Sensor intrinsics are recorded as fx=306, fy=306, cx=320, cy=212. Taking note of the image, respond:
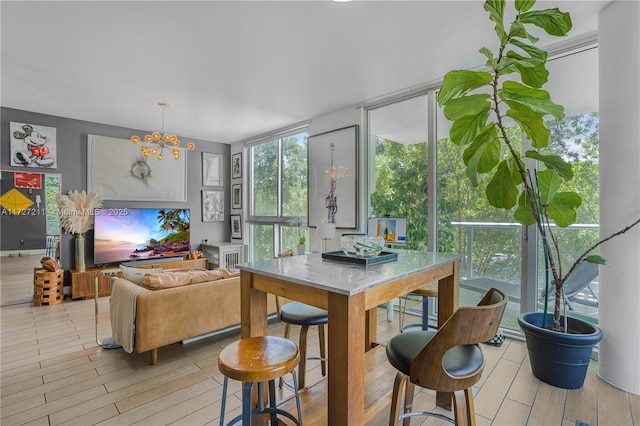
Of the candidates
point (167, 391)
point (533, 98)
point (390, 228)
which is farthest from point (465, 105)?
point (167, 391)

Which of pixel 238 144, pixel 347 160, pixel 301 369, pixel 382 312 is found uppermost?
pixel 238 144

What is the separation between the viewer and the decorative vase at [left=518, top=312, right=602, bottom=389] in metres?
2.08

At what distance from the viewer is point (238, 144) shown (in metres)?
6.43

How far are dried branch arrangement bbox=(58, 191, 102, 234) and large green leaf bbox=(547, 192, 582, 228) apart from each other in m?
5.69

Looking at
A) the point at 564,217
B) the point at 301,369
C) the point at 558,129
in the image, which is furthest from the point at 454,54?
the point at 301,369

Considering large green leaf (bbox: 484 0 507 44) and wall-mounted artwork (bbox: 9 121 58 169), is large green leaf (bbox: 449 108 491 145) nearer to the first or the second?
large green leaf (bbox: 484 0 507 44)

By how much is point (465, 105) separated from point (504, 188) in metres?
0.81

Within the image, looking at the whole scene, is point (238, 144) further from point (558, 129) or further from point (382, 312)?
point (558, 129)

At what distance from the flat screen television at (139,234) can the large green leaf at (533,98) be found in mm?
5410

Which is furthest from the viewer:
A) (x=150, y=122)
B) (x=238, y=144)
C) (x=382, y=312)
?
(x=238, y=144)

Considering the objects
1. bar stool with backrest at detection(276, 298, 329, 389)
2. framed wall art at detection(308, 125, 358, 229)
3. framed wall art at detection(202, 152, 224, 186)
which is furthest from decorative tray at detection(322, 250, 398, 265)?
framed wall art at detection(202, 152, 224, 186)

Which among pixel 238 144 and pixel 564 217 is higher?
pixel 238 144

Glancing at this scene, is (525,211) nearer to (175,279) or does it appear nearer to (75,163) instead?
(175,279)

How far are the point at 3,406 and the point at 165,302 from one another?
1.09m
